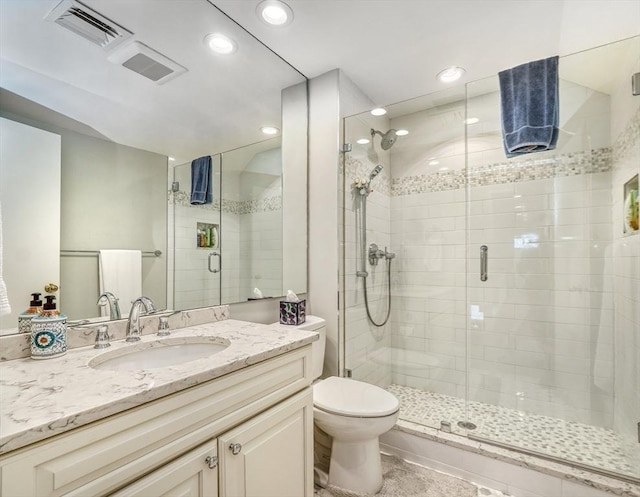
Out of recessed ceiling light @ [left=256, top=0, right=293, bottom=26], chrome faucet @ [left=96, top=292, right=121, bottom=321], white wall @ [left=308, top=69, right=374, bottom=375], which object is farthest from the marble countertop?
recessed ceiling light @ [left=256, top=0, right=293, bottom=26]

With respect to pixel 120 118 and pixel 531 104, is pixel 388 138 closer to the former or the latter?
pixel 531 104

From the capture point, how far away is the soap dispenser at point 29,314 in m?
1.05

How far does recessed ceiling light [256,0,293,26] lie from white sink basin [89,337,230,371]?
1.60m

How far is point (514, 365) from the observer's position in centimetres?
236

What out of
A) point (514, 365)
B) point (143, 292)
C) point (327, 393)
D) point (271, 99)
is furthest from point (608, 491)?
point (271, 99)

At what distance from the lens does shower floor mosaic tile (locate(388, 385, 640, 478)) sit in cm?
164

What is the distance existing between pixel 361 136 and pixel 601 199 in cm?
162

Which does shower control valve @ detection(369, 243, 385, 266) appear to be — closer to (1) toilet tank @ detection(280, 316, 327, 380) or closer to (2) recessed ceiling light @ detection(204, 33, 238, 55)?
(1) toilet tank @ detection(280, 316, 327, 380)

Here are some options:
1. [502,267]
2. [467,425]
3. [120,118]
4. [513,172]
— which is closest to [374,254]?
[502,267]

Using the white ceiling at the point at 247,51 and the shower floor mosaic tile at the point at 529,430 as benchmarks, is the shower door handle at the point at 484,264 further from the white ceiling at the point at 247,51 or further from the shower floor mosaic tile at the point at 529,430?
the white ceiling at the point at 247,51

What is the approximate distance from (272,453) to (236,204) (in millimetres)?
1236

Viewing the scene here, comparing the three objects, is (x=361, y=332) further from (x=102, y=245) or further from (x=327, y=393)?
(x=102, y=245)

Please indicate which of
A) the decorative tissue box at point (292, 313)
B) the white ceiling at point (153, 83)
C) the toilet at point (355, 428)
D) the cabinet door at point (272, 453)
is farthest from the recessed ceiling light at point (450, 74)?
the cabinet door at point (272, 453)

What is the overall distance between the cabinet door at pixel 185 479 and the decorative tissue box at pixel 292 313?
0.98 metres
